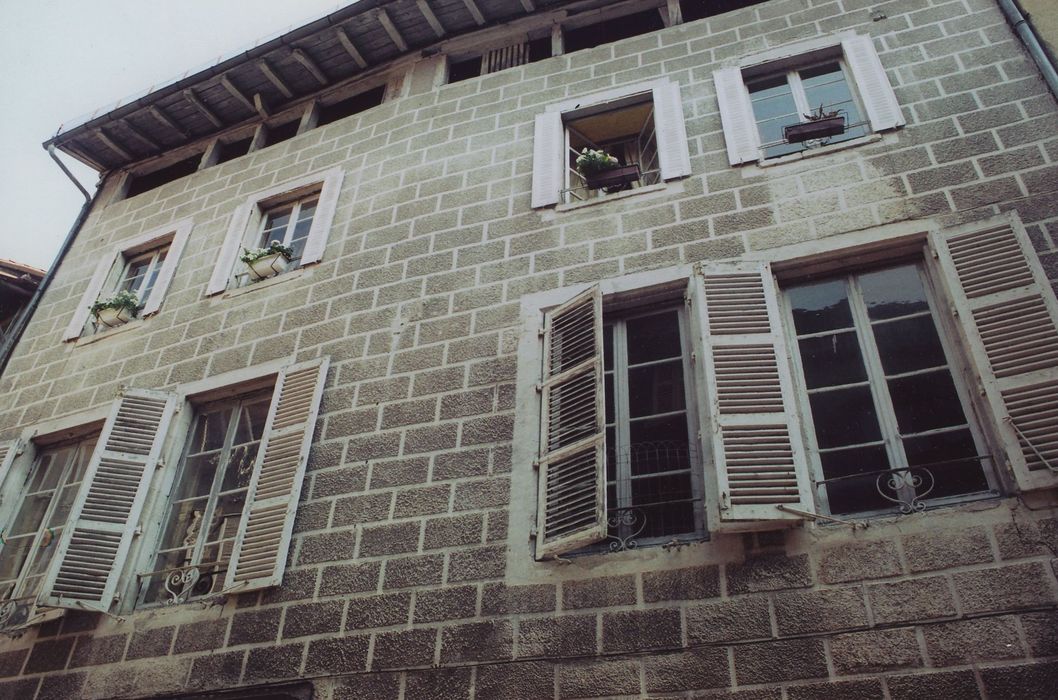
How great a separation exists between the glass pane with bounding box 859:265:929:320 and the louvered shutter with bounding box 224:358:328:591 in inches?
147

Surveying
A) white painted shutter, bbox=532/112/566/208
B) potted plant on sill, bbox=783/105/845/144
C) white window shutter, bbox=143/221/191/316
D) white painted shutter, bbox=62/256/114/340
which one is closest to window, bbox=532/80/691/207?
white painted shutter, bbox=532/112/566/208

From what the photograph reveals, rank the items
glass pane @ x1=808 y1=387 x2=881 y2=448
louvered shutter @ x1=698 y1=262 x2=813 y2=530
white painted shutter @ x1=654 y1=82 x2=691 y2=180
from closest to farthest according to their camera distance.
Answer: louvered shutter @ x1=698 y1=262 x2=813 y2=530 < glass pane @ x1=808 y1=387 x2=881 y2=448 < white painted shutter @ x1=654 y1=82 x2=691 y2=180

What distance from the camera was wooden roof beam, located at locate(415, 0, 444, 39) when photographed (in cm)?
820

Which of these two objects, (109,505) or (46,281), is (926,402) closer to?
(109,505)

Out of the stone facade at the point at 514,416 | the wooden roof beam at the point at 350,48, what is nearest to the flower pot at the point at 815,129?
the stone facade at the point at 514,416

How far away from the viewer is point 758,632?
390 centimetres

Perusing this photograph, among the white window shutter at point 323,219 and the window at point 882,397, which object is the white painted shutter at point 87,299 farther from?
the window at point 882,397

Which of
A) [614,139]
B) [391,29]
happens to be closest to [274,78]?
[391,29]

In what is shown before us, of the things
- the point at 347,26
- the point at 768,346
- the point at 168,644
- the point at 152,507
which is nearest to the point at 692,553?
the point at 768,346

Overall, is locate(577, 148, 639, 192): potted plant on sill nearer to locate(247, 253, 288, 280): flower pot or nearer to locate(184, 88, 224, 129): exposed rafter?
locate(247, 253, 288, 280): flower pot

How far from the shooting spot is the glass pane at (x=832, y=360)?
4.68 metres

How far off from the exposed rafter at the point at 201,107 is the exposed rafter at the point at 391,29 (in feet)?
7.30

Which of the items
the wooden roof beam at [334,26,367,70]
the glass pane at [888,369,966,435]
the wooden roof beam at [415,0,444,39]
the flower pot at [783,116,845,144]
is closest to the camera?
the glass pane at [888,369,966,435]

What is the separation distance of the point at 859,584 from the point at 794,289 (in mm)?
1967
